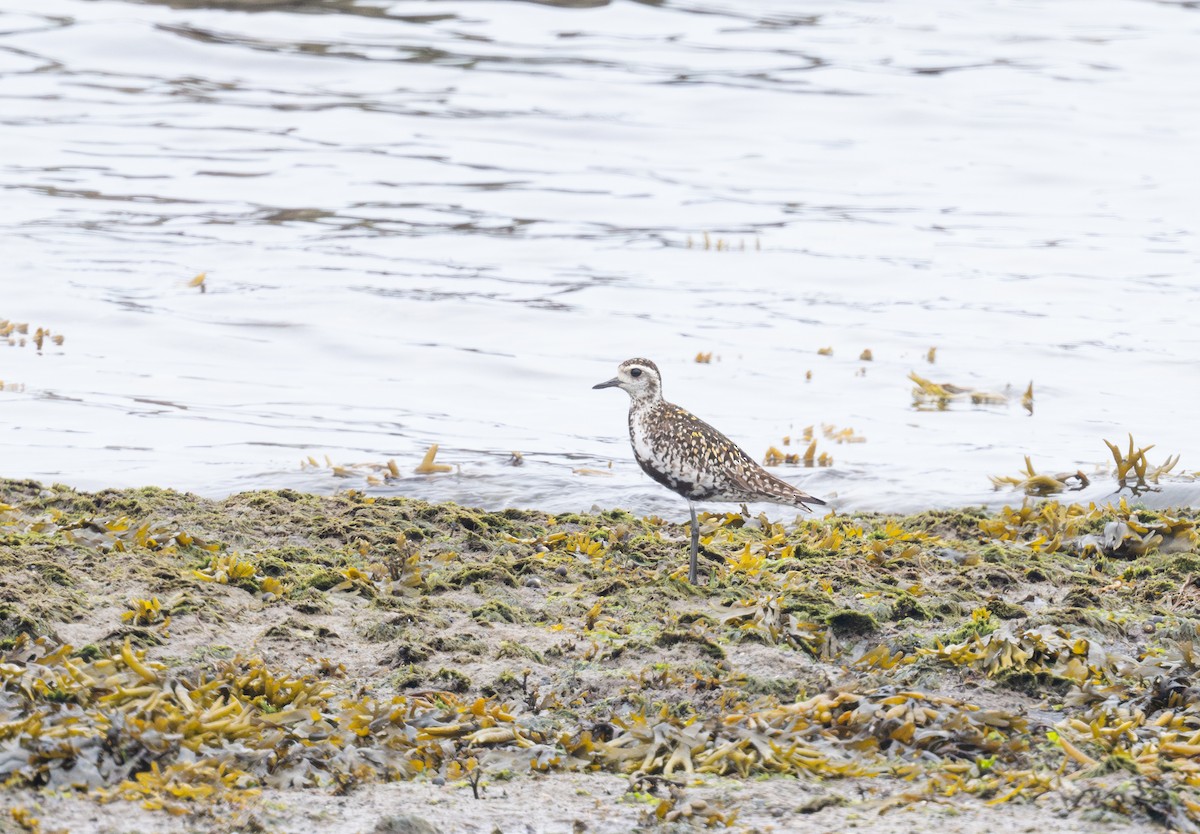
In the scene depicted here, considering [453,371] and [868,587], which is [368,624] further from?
[453,371]

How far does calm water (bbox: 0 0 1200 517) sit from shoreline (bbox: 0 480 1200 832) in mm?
2247

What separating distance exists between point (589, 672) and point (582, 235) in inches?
492

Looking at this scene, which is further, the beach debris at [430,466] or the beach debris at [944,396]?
the beach debris at [944,396]

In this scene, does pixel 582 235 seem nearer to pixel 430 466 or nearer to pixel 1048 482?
pixel 430 466

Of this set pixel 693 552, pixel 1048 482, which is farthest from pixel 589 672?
pixel 1048 482

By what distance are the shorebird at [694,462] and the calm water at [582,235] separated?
1822 mm

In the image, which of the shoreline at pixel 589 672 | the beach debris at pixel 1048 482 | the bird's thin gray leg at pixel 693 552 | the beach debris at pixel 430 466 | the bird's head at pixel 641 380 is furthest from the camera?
the beach debris at pixel 430 466

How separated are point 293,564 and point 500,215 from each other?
12.2 m

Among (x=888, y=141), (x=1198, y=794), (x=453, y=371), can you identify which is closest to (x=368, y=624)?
(x=1198, y=794)

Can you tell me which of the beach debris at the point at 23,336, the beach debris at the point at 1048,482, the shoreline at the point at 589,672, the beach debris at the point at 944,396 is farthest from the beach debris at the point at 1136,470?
the beach debris at the point at 23,336

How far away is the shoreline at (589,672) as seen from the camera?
4488 mm

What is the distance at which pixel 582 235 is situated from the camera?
57.6 ft

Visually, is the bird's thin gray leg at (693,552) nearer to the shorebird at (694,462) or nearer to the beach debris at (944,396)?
the shorebird at (694,462)

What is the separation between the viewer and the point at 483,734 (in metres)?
4.84
